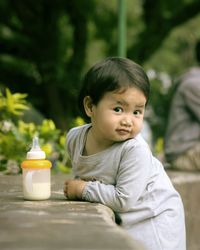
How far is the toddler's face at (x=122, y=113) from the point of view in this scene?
397cm

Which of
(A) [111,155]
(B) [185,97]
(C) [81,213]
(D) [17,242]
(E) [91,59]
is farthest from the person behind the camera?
(E) [91,59]

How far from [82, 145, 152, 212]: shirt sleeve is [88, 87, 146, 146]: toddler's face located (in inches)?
3.5

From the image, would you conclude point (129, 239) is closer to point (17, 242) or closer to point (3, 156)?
point (17, 242)

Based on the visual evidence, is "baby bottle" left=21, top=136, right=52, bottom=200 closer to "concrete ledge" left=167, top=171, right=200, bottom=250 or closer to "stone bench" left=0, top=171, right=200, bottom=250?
"stone bench" left=0, top=171, right=200, bottom=250

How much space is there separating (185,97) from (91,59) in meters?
11.7

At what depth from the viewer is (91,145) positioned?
422 cm

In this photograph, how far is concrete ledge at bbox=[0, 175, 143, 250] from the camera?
8.95ft

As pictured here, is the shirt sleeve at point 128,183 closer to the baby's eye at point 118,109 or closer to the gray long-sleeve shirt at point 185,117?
the baby's eye at point 118,109

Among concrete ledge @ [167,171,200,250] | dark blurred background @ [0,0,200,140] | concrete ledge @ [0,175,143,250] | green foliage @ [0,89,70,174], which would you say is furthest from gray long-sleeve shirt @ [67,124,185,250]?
dark blurred background @ [0,0,200,140]

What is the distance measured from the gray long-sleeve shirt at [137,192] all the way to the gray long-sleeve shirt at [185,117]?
4045 mm

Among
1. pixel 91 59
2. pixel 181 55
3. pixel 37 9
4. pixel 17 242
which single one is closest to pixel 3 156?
pixel 17 242

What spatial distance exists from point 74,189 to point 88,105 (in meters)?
0.39

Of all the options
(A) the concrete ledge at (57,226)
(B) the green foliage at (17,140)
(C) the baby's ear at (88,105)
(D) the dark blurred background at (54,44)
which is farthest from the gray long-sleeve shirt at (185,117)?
(D) the dark blurred background at (54,44)

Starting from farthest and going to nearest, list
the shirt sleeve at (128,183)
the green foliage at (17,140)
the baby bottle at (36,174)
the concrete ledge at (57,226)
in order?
the green foliage at (17,140)
the baby bottle at (36,174)
the shirt sleeve at (128,183)
the concrete ledge at (57,226)
